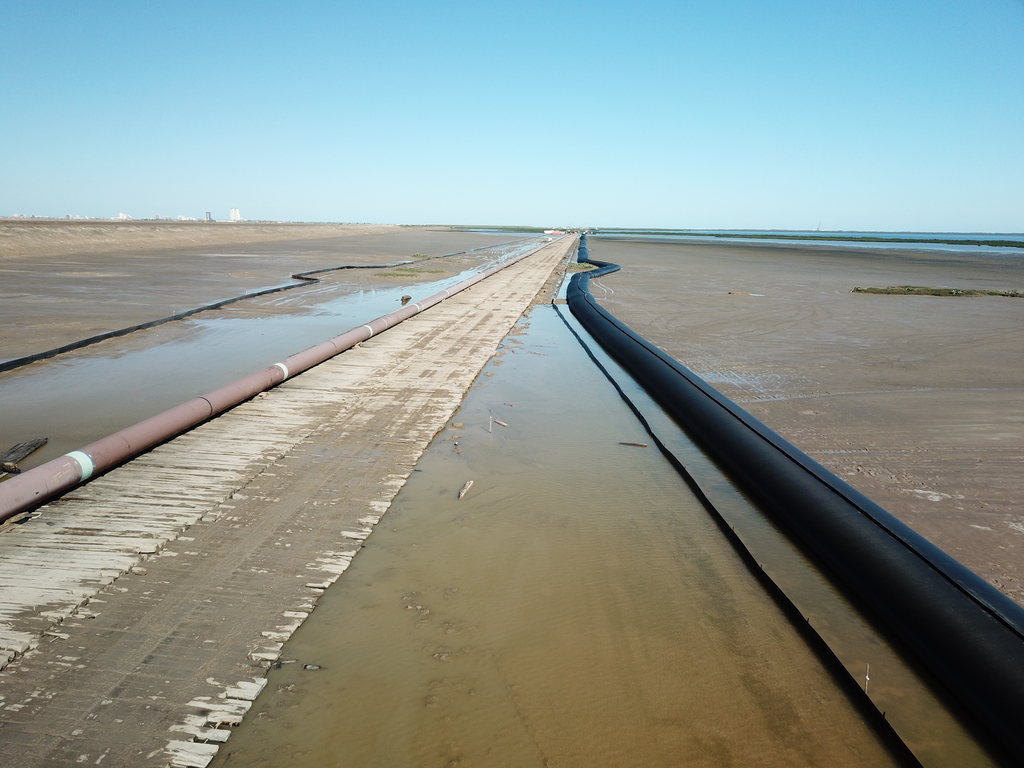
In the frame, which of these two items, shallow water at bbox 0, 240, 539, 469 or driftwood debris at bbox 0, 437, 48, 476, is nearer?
driftwood debris at bbox 0, 437, 48, 476

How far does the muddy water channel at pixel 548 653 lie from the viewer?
83.2 inches

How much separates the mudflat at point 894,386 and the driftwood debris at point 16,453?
6346mm

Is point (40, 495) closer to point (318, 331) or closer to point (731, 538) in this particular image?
point (731, 538)

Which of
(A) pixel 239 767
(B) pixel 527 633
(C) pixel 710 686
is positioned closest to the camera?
(A) pixel 239 767

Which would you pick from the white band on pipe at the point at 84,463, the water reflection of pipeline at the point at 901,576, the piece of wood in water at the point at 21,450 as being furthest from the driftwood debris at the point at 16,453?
the water reflection of pipeline at the point at 901,576

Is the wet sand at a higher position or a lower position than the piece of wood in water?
higher

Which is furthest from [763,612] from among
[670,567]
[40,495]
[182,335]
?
[182,335]

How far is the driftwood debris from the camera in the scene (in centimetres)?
412

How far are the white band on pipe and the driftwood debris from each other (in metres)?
0.70

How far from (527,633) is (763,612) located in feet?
4.18

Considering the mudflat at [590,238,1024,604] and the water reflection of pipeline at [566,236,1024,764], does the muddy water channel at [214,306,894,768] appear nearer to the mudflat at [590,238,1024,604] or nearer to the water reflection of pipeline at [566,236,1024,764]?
the water reflection of pipeline at [566,236,1024,764]

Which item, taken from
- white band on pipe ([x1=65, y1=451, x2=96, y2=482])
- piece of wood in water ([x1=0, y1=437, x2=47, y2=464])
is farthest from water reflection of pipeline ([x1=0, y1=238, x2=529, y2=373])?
white band on pipe ([x1=65, y1=451, x2=96, y2=482])

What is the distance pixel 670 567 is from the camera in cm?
332

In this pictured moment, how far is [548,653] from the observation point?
2.58m
